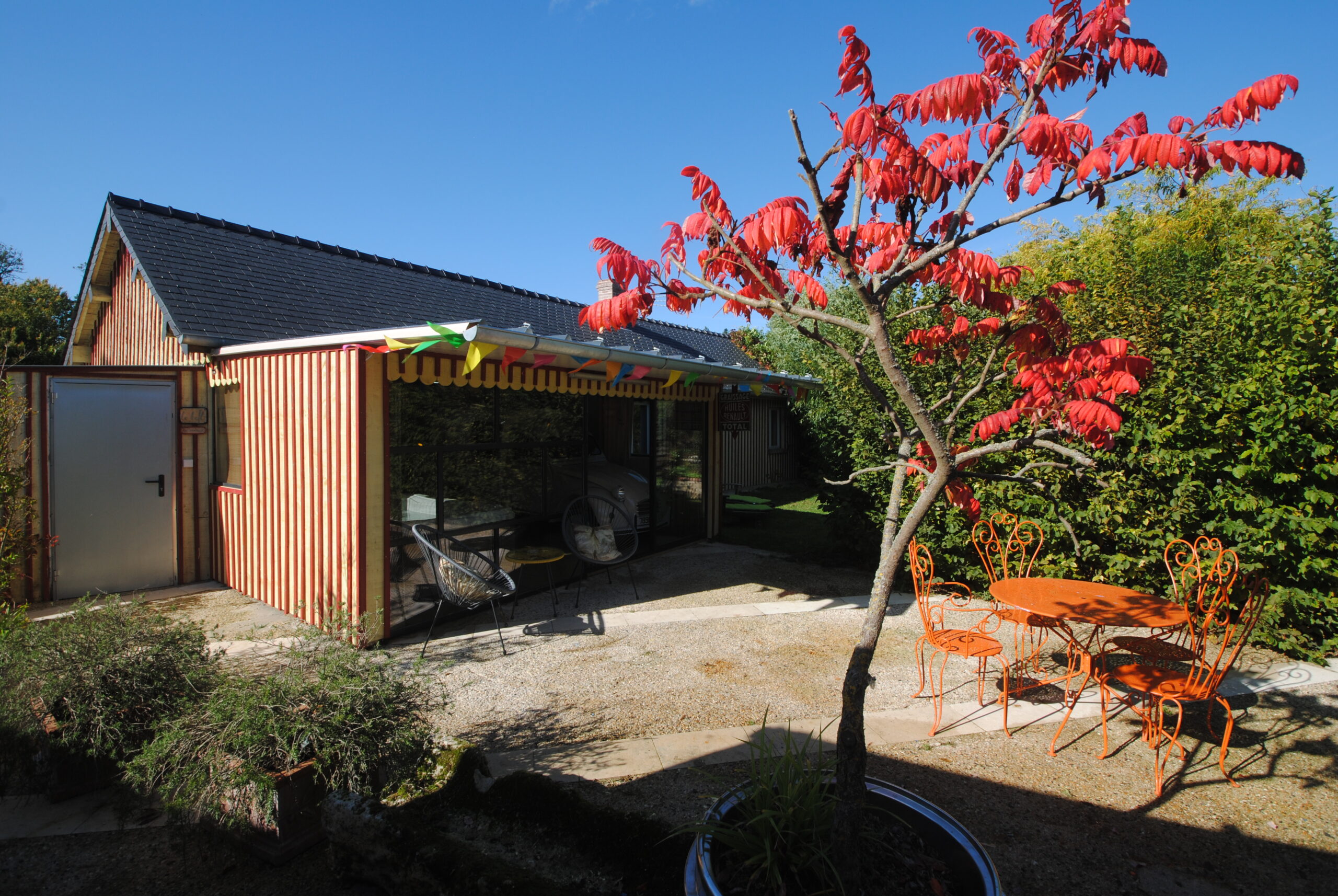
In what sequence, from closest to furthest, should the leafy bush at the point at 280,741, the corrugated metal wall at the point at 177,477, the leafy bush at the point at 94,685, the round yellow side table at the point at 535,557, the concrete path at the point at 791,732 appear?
the leafy bush at the point at 280,741 → the leafy bush at the point at 94,685 → the concrete path at the point at 791,732 → the corrugated metal wall at the point at 177,477 → the round yellow side table at the point at 535,557

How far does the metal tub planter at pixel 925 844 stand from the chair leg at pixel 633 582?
4498 millimetres

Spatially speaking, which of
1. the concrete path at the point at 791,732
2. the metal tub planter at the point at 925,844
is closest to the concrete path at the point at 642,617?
the concrete path at the point at 791,732

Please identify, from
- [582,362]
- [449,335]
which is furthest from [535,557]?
[449,335]

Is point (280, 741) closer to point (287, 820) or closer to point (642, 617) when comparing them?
point (287, 820)

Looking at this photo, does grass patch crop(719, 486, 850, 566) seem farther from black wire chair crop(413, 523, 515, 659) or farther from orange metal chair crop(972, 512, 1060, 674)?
black wire chair crop(413, 523, 515, 659)

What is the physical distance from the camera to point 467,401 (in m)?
6.16

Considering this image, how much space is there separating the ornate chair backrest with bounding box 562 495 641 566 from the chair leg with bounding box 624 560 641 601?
276 millimetres

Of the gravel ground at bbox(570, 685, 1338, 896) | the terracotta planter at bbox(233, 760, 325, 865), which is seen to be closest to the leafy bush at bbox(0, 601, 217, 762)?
the terracotta planter at bbox(233, 760, 325, 865)

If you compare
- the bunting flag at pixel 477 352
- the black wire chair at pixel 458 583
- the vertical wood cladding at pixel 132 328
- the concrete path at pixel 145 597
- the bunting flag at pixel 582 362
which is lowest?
the concrete path at pixel 145 597

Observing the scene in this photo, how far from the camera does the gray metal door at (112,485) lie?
6223mm

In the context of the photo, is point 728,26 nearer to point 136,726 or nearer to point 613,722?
point 613,722

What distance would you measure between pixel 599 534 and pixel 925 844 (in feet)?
17.4

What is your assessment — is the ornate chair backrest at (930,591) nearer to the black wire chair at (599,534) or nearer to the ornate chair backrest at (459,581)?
the black wire chair at (599,534)

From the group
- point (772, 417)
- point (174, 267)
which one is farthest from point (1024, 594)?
Result: point (772, 417)
